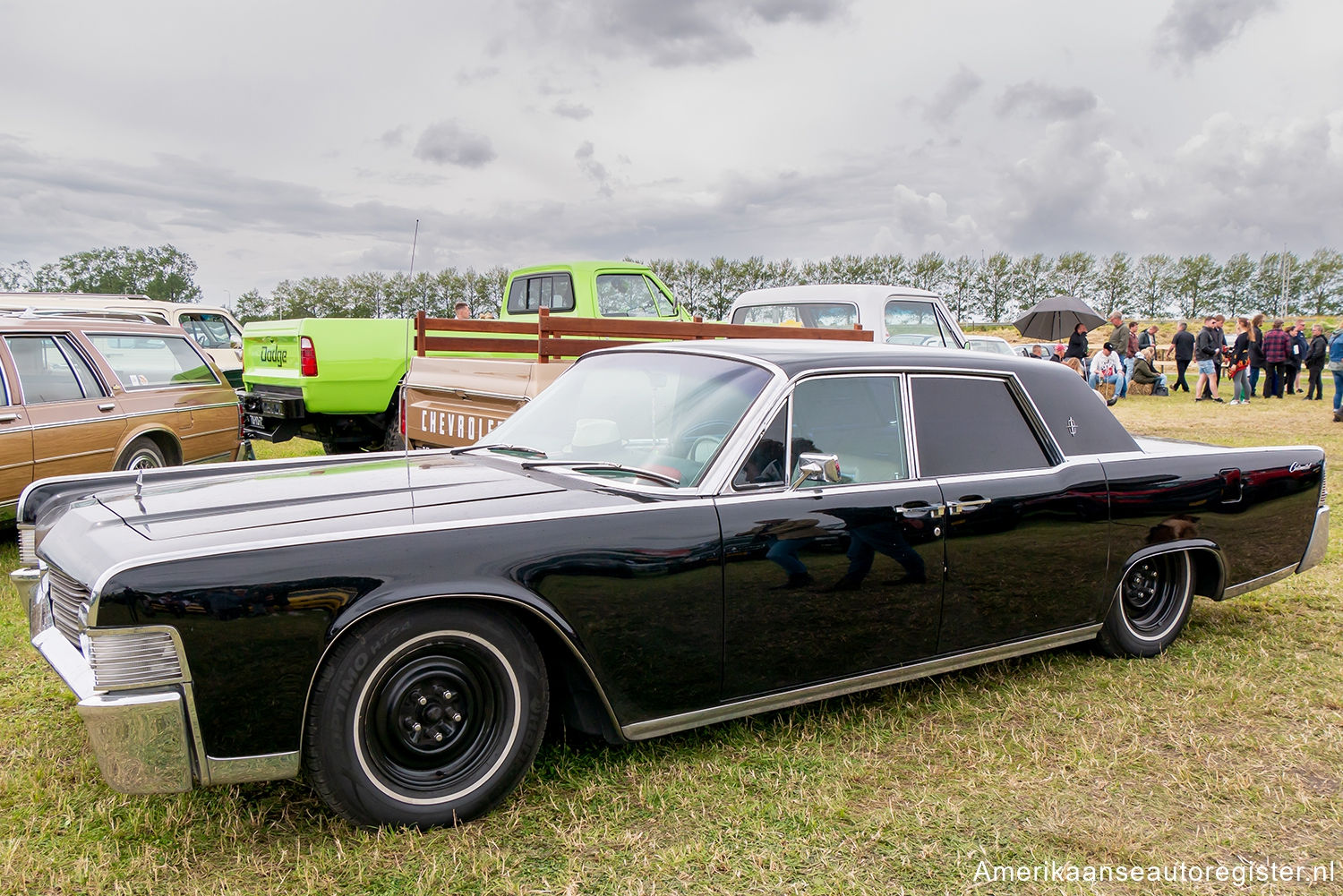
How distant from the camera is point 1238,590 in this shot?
415cm

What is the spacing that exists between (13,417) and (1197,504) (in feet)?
22.8

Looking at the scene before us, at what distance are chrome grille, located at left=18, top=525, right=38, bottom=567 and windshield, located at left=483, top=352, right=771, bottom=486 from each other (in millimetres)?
1598

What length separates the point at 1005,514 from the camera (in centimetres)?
338

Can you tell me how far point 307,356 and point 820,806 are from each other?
7419 millimetres

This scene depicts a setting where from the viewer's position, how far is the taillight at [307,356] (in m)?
8.61

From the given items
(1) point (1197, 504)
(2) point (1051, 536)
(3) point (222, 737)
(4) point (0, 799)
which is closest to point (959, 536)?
(2) point (1051, 536)

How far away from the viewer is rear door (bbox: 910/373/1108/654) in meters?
3.30

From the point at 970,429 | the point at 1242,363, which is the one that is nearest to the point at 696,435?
the point at 970,429

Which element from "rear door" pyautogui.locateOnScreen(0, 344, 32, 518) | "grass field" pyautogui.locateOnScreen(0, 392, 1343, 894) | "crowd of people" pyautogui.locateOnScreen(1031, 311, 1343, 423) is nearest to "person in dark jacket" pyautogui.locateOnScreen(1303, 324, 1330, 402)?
"crowd of people" pyautogui.locateOnScreen(1031, 311, 1343, 423)

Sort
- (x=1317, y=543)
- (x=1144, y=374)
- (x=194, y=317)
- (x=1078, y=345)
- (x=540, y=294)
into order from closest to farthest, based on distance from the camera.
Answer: (x=1317, y=543) → (x=540, y=294) → (x=194, y=317) → (x=1078, y=345) → (x=1144, y=374)

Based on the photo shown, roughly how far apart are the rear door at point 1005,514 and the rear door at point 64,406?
574 cm

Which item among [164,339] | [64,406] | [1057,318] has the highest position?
[1057,318]

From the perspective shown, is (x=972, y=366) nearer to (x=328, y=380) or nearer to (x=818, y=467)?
(x=818, y=467)

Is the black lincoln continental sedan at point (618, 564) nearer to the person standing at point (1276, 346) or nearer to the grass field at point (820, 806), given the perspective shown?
the grass field at point (820, 806)
